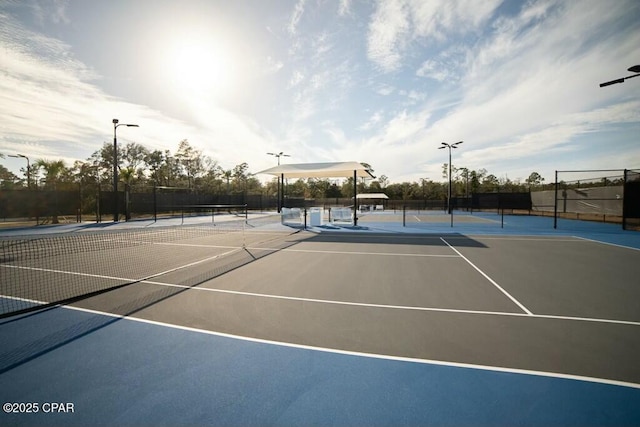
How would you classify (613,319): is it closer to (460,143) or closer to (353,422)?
(353,422)

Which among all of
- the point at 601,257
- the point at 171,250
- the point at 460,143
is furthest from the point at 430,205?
the point at 171,250

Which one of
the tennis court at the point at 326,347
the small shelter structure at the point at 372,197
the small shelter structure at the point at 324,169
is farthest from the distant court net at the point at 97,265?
the small shelter structure at the point at 372,197

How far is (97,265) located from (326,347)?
336 inches

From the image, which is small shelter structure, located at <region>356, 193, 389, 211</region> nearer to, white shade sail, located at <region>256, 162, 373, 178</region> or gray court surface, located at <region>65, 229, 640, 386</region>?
white shade sail, located at <region>256, 162, 373, 178</region>

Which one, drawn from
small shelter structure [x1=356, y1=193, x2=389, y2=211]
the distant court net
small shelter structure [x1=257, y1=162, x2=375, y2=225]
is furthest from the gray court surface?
small shelter structure [x1=356, y1=193, x2=389, y2=211]

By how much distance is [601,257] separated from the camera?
33.5 ft

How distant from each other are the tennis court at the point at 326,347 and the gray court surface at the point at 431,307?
37mm

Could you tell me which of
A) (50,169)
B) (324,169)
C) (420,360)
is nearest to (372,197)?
(324,169)

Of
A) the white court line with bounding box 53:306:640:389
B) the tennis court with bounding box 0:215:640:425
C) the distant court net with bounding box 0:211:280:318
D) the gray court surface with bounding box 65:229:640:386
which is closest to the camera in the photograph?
the tennis court with bounding box 0:215:640:425

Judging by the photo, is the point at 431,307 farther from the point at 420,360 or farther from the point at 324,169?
the point at 324,169

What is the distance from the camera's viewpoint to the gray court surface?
152 inches

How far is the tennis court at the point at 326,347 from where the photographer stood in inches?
110

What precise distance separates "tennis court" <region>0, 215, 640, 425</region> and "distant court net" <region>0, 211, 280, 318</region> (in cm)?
11

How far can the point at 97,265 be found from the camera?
8953mm
